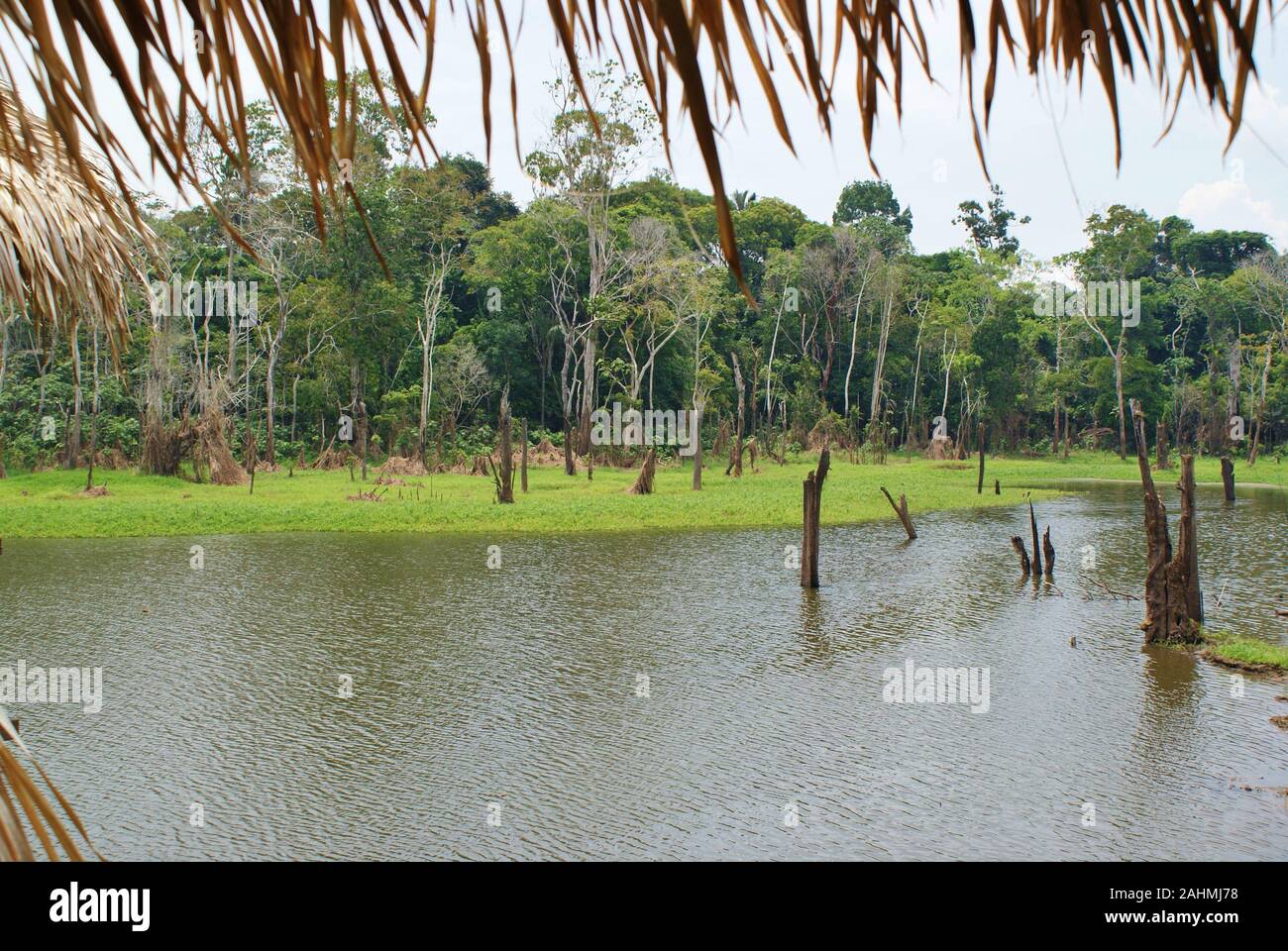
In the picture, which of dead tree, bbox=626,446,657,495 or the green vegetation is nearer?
the green vegetation

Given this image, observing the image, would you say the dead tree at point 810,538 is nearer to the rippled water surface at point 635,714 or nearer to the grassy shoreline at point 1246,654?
the rippled water surface at point 635,714

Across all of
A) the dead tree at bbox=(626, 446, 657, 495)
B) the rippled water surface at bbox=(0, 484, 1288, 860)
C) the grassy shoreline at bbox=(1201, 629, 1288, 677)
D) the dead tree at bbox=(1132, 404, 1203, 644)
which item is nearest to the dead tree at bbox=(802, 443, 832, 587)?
the rippled water surface at bbox=(0, 484, 1288, 860)

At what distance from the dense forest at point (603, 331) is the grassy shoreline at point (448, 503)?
5.70 ft

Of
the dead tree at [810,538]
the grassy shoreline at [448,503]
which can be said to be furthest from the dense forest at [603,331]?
the dead tree at [810,538]

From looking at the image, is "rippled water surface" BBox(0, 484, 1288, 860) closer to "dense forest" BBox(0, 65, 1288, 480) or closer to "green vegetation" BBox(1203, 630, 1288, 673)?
"green vegetation" BBox(1203, 630, 1288, 673)

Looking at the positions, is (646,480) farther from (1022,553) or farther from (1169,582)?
(1169,582)

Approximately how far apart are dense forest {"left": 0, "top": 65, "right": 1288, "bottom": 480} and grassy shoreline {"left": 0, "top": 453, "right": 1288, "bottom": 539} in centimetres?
174

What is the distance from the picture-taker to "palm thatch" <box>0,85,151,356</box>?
4.30 m

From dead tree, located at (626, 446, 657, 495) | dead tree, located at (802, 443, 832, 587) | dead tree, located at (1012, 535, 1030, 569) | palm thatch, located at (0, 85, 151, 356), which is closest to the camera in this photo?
palm thatch, located at (0, 85, 151, 356)
